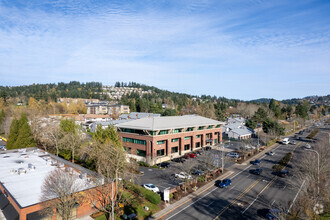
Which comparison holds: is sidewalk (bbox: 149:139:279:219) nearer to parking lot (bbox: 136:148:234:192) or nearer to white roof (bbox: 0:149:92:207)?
parking lot (bbox: 136:148:234:192)

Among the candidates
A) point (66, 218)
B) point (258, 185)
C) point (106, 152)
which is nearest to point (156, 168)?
point (106, 152)

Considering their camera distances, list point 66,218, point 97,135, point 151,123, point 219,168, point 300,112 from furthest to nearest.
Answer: point 300,112 < point 151,123 < point 219,168 < point 97,135 < point 66,218

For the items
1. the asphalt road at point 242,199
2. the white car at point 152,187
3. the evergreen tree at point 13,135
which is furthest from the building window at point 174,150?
the evergreen tree at point 13,135

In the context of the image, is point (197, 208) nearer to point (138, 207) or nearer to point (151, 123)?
point (138, 207)

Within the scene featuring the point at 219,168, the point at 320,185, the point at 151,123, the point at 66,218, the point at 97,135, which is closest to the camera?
the point at 66,218

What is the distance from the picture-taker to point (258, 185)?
38781 millimetres

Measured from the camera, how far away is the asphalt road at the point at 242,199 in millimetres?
28641

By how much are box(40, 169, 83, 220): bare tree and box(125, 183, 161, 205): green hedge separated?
10398mm

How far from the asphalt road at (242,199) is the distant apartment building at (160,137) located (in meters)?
19.7

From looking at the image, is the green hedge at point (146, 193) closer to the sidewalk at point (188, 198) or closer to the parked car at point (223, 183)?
the sidewalk at point (188, 198)

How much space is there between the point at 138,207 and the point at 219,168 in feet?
74.1

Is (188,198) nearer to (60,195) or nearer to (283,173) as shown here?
(60,195)

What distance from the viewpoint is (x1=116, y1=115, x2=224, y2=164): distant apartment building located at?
175 ft

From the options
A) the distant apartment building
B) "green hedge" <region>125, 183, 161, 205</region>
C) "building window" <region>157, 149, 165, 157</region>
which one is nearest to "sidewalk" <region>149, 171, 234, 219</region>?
"green hedge" <region>125, 183, 161, 205</region>
